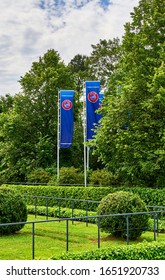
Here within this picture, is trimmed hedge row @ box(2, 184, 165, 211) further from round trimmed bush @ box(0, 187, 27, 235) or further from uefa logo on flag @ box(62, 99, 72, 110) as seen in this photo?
uefa logo on flag @ box(62, 99, 72, 110)

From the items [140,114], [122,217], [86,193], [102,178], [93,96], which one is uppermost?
[93,96]

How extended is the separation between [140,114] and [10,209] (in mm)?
10194

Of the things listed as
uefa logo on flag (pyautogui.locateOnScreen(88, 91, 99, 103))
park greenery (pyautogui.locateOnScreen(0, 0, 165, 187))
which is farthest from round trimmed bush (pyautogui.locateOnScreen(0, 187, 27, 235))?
uefa logo on flag (pyautogui.locateOnScreen(88, 91, 99, 103))

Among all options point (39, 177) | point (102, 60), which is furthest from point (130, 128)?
point (102, 60)

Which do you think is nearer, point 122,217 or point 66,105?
point 122,217

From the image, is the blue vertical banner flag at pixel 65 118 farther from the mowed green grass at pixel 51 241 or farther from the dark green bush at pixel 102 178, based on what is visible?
the mowed green grass at pixel 51 241

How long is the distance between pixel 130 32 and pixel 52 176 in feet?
47.6

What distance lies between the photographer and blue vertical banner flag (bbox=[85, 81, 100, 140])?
102 ft

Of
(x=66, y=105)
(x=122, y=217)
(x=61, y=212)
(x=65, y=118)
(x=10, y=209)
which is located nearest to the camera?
(x=122, y=217)

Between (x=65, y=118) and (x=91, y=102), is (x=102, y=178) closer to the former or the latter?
(x=91, y=102)

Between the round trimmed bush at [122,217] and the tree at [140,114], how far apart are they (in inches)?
217

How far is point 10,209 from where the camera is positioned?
1791 cm

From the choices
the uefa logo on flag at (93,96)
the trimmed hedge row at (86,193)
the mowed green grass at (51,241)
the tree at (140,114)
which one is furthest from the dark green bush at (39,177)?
the mowed green grass at (51,241)
